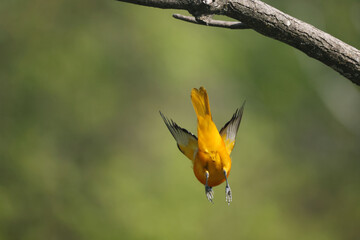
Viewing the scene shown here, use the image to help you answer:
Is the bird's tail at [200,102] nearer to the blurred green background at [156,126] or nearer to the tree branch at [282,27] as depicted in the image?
the tree branch at [282,27]

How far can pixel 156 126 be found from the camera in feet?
29.7

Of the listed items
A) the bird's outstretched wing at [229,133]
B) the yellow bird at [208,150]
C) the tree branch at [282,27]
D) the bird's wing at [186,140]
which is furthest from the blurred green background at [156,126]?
the tree branch at [282,27]

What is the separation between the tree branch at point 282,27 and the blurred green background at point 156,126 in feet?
20.0

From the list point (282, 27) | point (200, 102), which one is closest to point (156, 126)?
point (200, 102)

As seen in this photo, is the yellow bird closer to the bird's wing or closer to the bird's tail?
the bird's tail

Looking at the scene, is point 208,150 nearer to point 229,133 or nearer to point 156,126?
point 229,133

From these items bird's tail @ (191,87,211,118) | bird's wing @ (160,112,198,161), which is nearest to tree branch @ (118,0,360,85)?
bird's tail @ (191,87,211,118)

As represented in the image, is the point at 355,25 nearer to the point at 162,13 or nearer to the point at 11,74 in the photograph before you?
the point at 162,13

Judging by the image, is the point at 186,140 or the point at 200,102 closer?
the point at 200,102

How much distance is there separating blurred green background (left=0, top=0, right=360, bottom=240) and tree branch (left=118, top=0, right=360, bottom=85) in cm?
609

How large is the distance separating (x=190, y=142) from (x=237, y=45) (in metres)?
7.99

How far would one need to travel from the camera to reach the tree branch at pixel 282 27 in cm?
229

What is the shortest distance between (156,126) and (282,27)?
675cm

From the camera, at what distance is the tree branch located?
2.29 m
